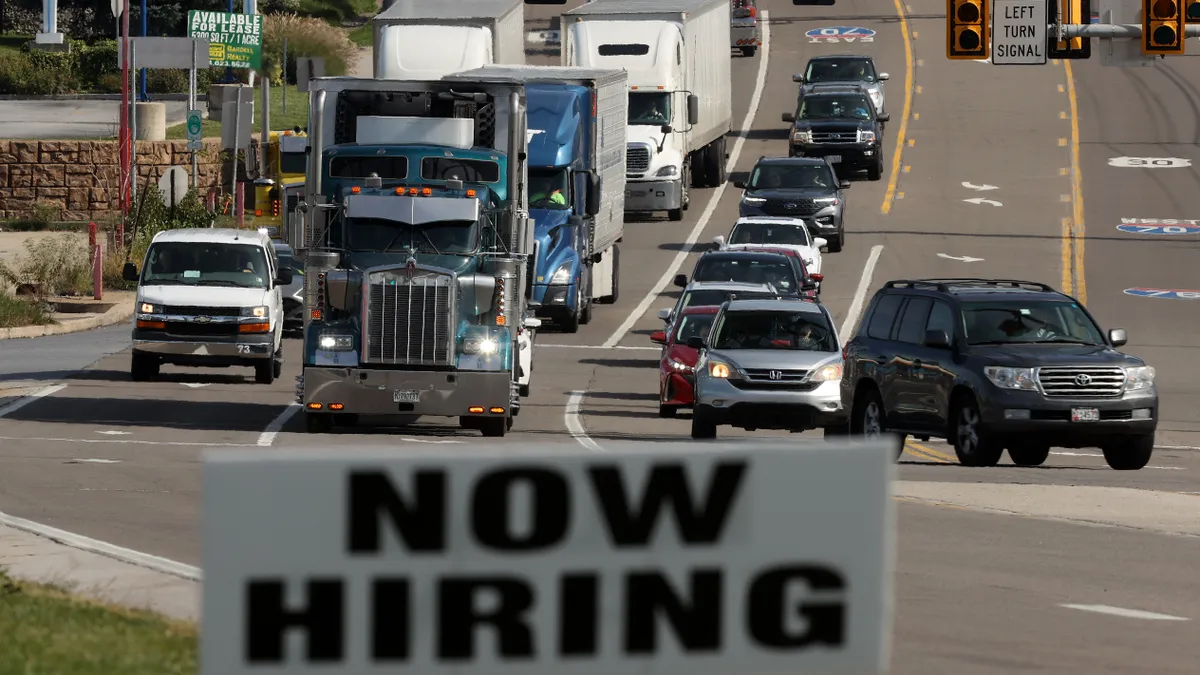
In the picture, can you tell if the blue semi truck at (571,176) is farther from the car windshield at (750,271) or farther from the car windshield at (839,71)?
the car windshield at (839,71)

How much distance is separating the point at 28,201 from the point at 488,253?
28.5 metres

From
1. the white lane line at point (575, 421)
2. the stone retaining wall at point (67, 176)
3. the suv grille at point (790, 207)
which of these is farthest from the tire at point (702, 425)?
the stone retaining wall at point (67, 176)

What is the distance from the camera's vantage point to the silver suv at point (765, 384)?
22281 mm

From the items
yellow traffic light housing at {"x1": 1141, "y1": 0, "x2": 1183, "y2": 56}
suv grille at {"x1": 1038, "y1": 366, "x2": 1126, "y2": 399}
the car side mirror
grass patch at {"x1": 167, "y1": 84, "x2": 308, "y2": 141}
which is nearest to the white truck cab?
the car side mirror


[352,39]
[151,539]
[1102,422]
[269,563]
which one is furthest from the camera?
[352,39]

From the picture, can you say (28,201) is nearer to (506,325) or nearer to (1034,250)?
(1034,250)

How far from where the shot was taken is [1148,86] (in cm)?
6662

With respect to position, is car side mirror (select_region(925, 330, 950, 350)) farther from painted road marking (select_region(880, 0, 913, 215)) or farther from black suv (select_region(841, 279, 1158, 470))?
painted road marking (select_region(880, 0, 913, 215))

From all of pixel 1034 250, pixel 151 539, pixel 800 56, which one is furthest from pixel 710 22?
pixel 151 539

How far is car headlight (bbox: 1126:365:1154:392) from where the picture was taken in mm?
19188

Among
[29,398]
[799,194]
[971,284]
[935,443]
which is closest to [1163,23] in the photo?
[799,194]

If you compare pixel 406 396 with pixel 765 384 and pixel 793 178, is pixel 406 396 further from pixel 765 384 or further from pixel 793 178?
pixel 793 178

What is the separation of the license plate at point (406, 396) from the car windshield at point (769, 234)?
16.4 m

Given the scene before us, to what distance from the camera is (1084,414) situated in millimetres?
19078
